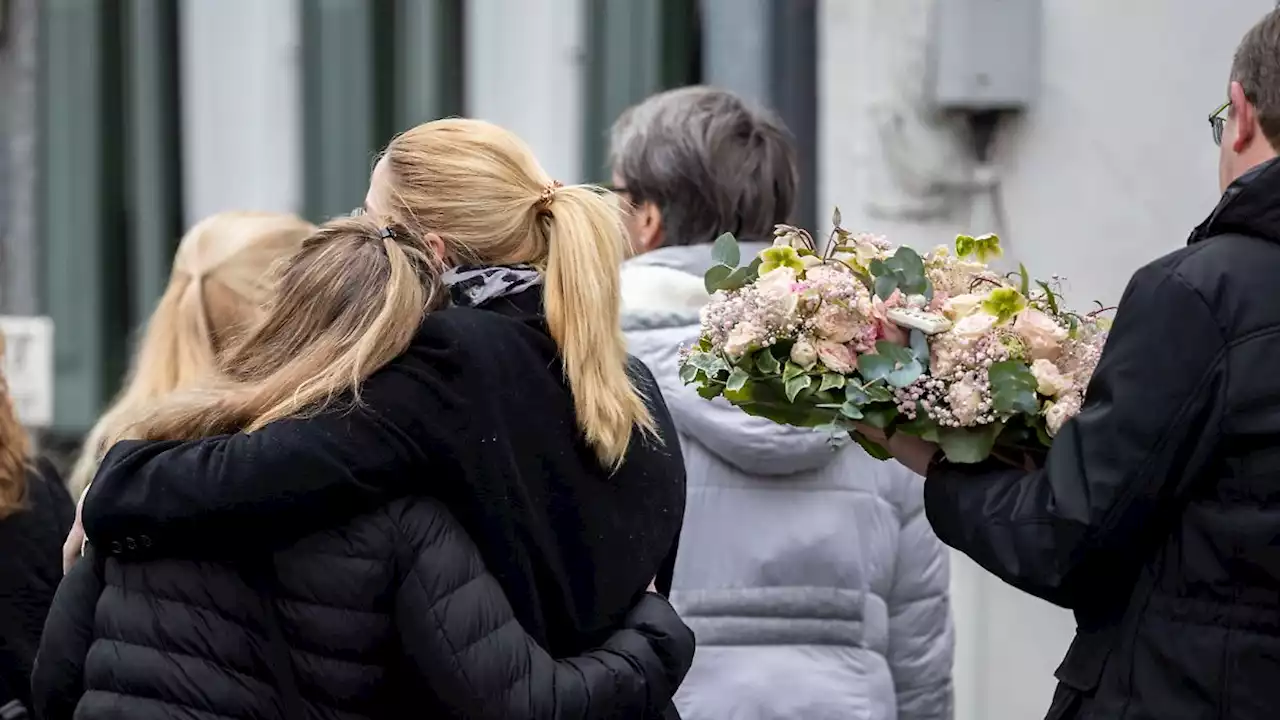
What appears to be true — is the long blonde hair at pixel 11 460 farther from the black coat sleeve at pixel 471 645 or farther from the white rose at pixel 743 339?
the white rose at pixel 743 339

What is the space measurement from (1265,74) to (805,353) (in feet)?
2.09

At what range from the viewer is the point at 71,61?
5816 mm

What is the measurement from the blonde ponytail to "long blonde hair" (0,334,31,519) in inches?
46.0

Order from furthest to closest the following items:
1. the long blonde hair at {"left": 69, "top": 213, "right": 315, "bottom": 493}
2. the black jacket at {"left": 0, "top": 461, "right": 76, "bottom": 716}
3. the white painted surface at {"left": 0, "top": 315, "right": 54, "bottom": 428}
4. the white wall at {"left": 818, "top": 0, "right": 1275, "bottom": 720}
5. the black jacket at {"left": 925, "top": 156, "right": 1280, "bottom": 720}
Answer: the white painted surface at {"left": 0, "top": 315, "right": 54, "bottom": 428} < the white wall at {"left": 818, "top": 0, "right": 1275, "bottom": 720} < the long blonde hair at {"left": 69, "top": 213, "right": 315, "bottom": 493} < the black jacket at {"left": 0, "top": 461, "right": 76, "bottom": 716} < the black jacket at {"left": 925, "top": 156, "right": 1280, "bottom": 720}

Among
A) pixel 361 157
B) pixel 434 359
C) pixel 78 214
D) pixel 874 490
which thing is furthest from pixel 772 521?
pixel 78 214

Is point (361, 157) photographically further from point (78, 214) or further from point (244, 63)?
point (78, 214)

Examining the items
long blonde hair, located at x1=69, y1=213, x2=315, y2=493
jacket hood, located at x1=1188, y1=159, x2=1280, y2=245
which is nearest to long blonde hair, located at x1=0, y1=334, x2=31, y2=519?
long blonde hair, located at x1=69, y1=213, x2=315, y2=493

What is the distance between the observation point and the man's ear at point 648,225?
3318 mm

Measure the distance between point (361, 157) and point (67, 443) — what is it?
→ 1.39 metres

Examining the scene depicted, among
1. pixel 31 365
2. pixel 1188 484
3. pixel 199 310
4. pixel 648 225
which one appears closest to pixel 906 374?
pixel 1188 484

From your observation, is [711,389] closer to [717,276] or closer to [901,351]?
[717,276]

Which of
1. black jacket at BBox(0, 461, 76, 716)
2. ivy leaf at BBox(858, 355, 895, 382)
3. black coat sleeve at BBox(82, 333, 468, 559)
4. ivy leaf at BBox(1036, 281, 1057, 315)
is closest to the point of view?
black coat sleeve at BBox(82, 333, 468, 559)

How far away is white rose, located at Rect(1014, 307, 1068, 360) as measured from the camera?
2227 millimetres

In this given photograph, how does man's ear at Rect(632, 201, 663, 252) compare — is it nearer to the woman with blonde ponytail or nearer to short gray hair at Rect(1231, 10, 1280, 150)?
the woman with blonde ponytail
